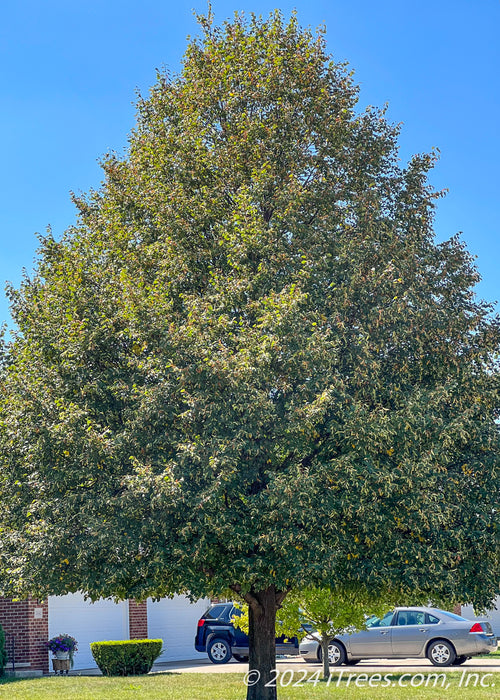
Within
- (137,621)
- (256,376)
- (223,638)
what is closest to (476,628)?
(223,638)

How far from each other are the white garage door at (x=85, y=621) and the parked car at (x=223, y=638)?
258 cm

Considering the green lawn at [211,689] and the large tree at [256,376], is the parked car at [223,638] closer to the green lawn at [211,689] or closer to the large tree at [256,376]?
the green lawn at [211,689]

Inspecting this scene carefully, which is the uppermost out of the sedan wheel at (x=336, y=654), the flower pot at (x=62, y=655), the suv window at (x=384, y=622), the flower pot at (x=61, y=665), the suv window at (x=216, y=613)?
the suv window at (x=216, y=613)

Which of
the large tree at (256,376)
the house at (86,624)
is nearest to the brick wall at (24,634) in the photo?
the house at (86,624)

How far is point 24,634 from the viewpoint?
21031 mm

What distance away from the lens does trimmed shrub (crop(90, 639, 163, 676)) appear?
20344mm

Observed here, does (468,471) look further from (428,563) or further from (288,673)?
(288,673)

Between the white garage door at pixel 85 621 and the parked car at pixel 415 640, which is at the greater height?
the white garage door at pixel 85 621

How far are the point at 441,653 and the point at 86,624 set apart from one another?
10.1m

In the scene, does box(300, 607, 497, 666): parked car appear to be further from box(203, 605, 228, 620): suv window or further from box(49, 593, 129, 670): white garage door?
box(49, 593, 129, 670): white garage door

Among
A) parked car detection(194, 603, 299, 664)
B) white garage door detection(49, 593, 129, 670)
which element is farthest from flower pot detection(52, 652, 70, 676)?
parked car detection(194, 603, 299, 664)

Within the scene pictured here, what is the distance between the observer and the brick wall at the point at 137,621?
24078mm

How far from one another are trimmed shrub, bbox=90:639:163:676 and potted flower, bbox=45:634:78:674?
2.96 ft

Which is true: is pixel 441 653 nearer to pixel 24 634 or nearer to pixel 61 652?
pixel 61 652
